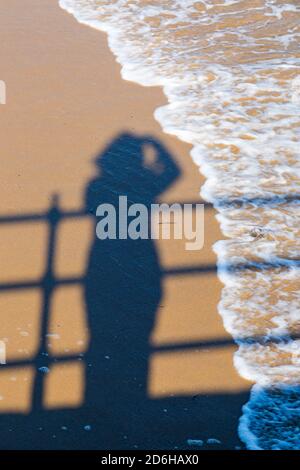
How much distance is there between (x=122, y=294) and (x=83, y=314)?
1.11 feet

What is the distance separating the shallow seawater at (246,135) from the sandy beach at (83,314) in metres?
0.15

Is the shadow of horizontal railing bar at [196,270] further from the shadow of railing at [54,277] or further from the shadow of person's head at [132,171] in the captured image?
the shadow of person's head at [132,171]

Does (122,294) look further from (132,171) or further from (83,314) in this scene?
(132,171)

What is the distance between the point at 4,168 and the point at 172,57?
3.52 m

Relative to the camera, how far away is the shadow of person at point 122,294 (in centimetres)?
439

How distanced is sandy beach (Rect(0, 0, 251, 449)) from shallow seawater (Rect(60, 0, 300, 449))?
0.50 ft

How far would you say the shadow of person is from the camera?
439cm

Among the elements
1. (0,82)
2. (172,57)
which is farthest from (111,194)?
(172,57)

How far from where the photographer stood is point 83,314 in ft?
16.3

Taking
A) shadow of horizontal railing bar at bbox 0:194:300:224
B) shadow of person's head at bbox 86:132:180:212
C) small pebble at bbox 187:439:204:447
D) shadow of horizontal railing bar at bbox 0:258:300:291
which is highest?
shadow of person's head at bbox 86:132:180:212

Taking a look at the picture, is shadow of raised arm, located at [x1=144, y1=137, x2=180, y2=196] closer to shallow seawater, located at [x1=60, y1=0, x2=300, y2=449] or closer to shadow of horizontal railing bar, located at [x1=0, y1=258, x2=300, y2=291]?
shallow seawater, located at [x1=60, y1=0, x2=300, y2=449]

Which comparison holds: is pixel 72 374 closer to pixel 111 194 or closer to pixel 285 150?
pixel 111 194

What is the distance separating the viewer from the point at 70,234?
5.76 metres

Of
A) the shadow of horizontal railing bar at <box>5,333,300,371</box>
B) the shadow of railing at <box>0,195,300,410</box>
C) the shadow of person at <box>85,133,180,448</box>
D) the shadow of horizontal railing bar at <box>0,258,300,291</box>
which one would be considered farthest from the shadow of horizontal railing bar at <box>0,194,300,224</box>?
the shadow of horizontal railing bar at <box>5,333,300,371</box>
